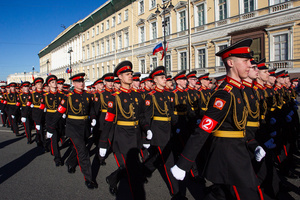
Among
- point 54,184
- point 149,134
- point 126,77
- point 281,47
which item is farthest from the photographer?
point 281,47

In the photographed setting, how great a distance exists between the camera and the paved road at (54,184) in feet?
13.5

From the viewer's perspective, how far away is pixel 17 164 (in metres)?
5.94

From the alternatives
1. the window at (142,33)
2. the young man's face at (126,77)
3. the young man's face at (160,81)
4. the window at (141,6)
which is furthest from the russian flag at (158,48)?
the young man's face at (126,77)

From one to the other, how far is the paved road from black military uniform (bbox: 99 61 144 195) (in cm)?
54

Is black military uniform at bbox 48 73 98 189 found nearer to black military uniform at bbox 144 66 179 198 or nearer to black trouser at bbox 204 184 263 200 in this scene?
black military uniform at bbox 144 66 179 198

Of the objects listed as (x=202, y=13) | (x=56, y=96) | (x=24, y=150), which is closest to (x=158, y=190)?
(x=56, y=96)

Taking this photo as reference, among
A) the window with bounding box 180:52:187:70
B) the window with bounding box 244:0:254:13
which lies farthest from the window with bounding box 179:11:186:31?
the window with bounding box 244:0:254:13

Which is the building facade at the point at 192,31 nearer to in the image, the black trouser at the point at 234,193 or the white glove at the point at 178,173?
the black trouser at the point at 234,193

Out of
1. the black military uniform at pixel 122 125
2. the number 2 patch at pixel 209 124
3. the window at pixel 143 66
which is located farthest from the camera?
the window at pixel 143 66

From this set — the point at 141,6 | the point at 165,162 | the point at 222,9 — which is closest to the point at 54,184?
the point at 165,162

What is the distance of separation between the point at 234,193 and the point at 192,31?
77.5 ft

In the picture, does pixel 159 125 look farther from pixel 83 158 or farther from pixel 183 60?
pixel 183 60

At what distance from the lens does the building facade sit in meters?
17.6

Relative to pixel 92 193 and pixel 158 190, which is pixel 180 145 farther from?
pixel 92 193
